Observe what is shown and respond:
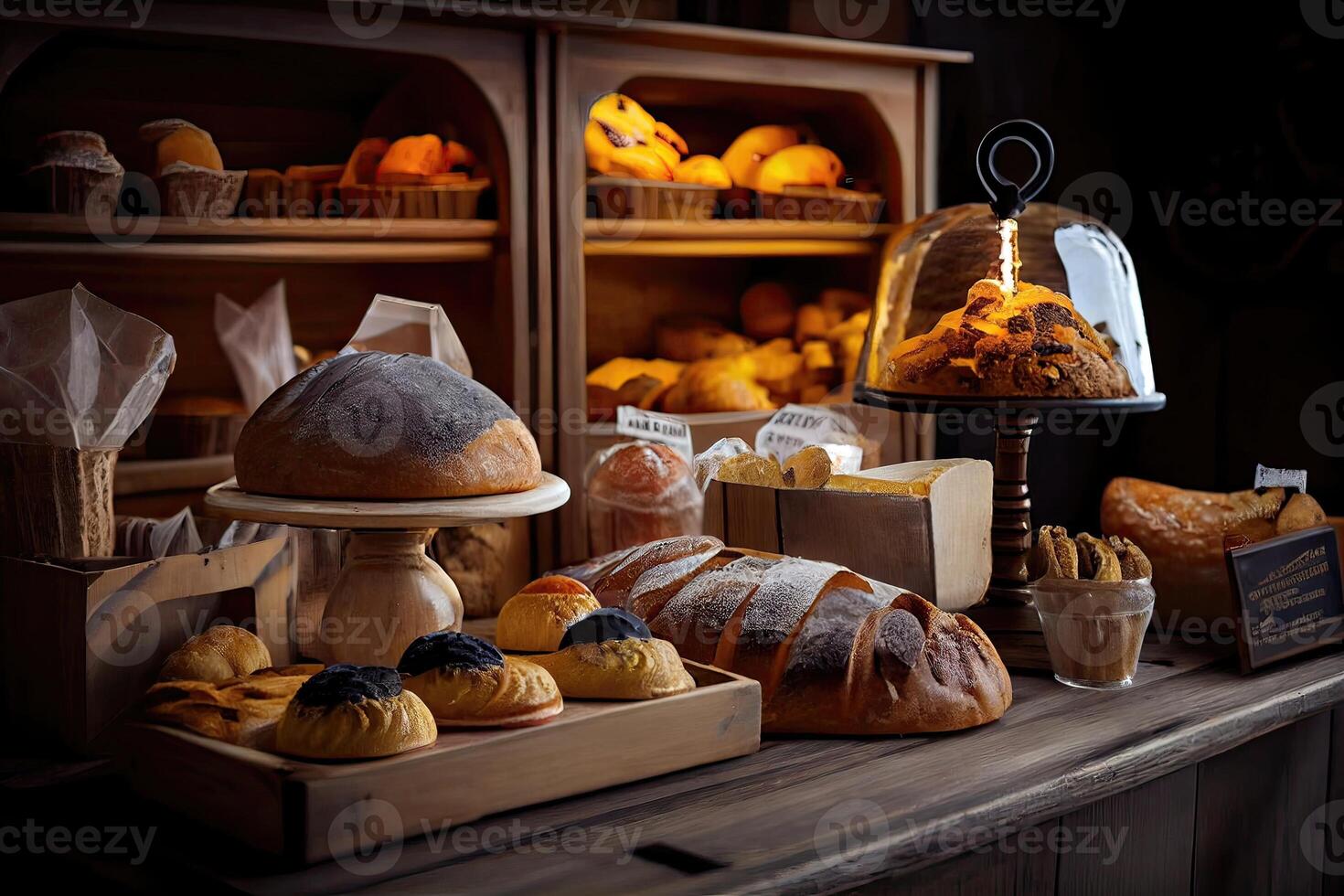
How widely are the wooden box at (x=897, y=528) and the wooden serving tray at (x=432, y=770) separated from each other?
1.14 feet

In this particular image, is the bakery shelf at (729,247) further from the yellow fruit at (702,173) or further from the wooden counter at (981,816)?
the wooden counter at (981,816)

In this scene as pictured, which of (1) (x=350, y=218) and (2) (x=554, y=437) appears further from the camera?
(2) (x=554, y=437)

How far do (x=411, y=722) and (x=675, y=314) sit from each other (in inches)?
73.2

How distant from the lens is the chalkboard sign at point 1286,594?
1439mm

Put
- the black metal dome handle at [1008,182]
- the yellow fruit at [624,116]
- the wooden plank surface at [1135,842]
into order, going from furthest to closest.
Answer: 1. the yellow fruit at [624,116]
2. the black metal dome handle at [1008,182]
3. the wooden plank surface at [1135,842]

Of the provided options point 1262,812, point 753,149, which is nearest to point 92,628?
point 1262,812

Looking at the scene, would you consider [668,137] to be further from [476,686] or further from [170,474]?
[476,686]

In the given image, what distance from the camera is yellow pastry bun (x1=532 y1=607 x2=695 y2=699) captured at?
1104 mm

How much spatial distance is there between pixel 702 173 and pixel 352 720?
5.22 feet

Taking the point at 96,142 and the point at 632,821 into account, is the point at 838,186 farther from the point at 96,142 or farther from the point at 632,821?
the point at 632,821

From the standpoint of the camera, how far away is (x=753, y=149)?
2.45m

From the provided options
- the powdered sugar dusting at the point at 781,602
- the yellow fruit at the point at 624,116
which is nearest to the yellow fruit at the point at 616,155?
the yellow fruit at the point at 624,116

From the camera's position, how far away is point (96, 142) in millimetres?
1806

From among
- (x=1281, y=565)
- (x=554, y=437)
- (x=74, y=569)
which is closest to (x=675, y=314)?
(x=554, y=437)
